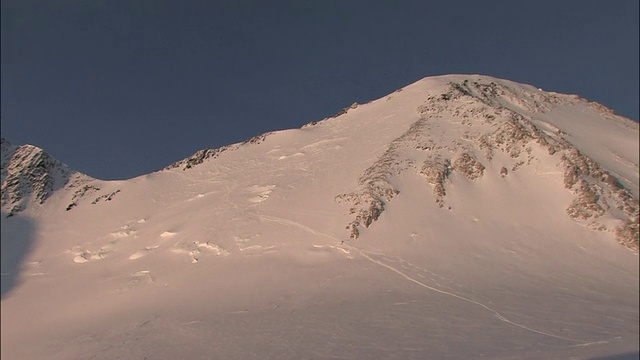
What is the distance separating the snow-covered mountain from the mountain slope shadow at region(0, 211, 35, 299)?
8.2 inches

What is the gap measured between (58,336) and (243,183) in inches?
826

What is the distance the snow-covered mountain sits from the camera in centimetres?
1675

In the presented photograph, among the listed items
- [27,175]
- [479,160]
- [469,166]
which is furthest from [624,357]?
[27,175]

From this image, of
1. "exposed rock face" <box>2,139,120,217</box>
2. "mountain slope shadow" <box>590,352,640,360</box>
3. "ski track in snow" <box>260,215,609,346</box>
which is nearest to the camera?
"mountain slope shadow" <box>590,352,640,360</box>

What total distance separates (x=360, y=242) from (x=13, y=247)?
102 ft

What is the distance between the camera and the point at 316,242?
28.6m

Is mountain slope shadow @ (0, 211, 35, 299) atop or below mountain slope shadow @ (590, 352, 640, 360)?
below

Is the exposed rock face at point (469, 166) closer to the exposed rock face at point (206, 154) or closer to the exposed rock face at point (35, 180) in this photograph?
the exposed rock face at point (206, 154)

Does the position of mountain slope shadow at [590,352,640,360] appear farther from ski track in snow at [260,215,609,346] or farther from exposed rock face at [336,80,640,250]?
exposed rock face at [336,80,640,250]

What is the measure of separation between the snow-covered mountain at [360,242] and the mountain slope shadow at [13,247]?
0.69 feet

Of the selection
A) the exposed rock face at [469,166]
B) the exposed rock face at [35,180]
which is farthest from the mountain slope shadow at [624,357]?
the exposed rock face at [35,180]

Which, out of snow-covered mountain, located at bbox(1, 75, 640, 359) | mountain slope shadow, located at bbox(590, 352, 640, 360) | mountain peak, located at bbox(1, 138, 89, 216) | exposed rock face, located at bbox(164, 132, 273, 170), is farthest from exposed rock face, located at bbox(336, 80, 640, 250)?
mountain peak, located at bbox(1, 138, 89, 216)

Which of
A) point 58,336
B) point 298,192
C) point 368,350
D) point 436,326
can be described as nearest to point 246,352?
point 368,350

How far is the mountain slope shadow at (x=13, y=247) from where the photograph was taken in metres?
32.4
